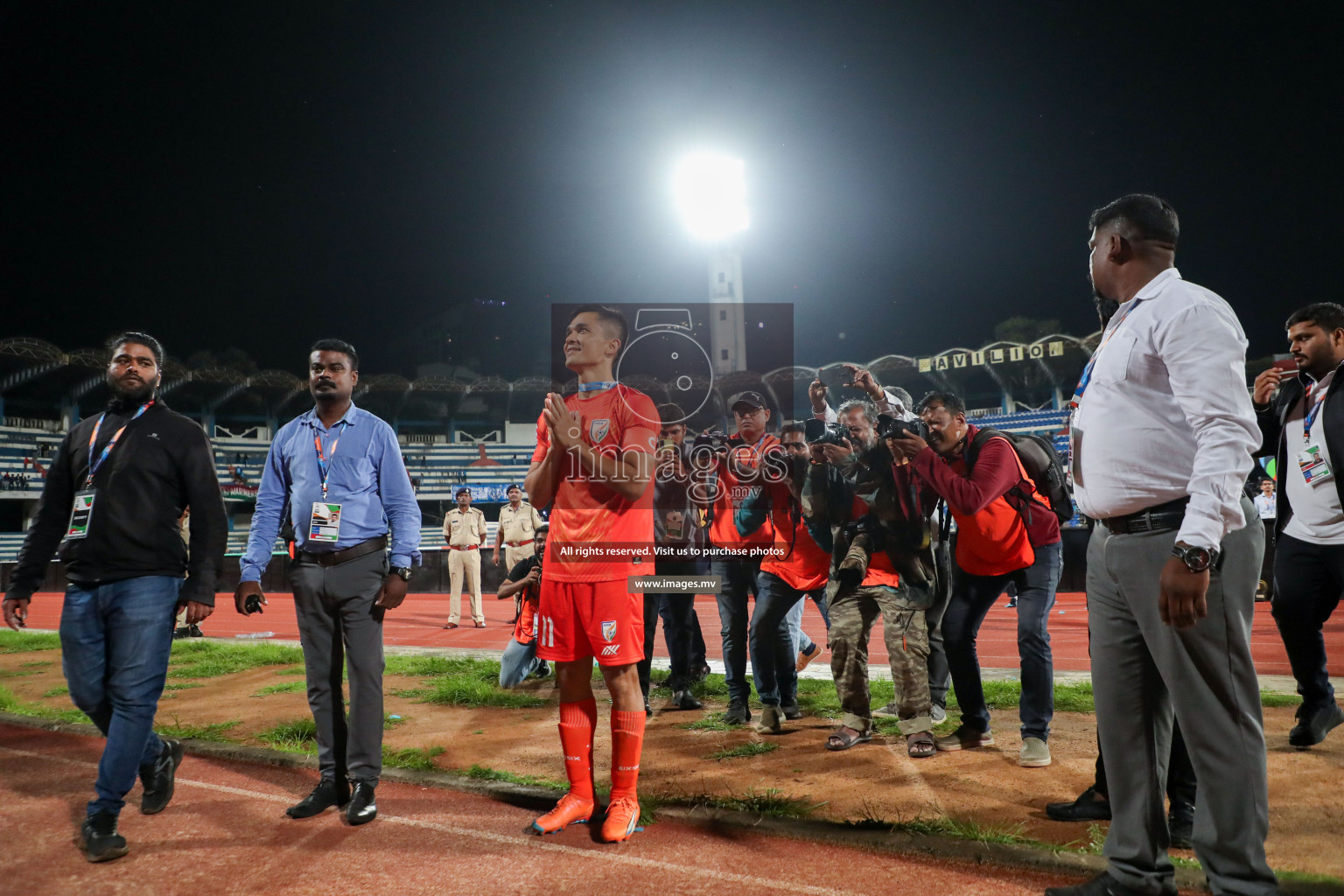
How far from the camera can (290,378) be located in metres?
43.5

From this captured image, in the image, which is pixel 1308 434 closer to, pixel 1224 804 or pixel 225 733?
pixel 1224 804

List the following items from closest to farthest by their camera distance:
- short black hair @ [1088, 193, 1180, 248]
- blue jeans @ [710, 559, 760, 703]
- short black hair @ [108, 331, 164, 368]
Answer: short black hair @ [1088, 193, 1180, 248] → short black hair @ [108, 331, 164, 368] → blue jeans @ [710, 559, 760, 703]

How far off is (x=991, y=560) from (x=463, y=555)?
911 centimetres

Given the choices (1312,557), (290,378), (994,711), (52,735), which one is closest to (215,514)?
(52,735)

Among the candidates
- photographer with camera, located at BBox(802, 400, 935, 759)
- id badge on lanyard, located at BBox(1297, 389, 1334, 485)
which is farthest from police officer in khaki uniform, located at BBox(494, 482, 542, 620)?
id badge on lanyard, located at BBox(1297, 389, 1334, 485)

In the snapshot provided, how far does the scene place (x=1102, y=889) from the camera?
96.1 inches

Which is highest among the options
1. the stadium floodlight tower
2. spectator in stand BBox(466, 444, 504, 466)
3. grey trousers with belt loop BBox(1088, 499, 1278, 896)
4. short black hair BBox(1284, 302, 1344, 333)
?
the stadium floodlight tower

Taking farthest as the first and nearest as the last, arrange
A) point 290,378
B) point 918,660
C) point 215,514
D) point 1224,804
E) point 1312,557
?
point 290,378 < point 918,660 < point 1312,557 < point 215,514 < point 1224,804

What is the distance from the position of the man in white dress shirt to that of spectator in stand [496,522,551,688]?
12.2 ft

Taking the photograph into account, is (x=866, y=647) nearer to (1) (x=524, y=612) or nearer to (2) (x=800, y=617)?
(2) (x=800, y=617)

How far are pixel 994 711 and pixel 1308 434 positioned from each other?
2.45 meters

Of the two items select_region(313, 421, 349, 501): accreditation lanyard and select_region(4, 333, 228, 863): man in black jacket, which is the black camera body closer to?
select_region(313, 421, 349, 501): accreditation lanyard

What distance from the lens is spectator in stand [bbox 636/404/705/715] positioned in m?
5.79

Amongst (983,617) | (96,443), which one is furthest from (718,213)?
(96,443)
